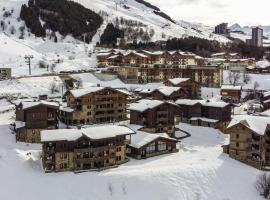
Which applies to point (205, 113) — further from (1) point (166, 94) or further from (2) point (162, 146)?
(2) point (162, 146)

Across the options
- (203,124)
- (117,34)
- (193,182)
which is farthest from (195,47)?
(193,182)

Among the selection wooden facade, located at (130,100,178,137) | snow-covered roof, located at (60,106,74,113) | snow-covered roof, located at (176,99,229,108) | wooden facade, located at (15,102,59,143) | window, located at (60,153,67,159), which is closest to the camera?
window, located at (60,153,67,159)

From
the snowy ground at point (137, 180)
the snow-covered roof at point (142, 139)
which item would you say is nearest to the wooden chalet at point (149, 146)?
the snow-covered roof at point (142, 139)

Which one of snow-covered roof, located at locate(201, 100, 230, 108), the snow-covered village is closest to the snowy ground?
the snow-covered village

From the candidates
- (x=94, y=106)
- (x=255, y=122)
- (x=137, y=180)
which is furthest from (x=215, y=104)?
(x=137, y=180)

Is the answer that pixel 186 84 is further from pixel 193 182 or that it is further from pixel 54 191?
pixel 54 191

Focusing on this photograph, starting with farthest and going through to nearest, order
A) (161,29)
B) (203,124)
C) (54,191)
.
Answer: (161,29), (203,124), (54,191)

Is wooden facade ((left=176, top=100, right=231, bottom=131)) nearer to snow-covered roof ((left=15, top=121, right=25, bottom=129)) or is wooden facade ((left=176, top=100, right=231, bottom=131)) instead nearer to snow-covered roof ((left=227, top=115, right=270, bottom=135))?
snow-covered roof ((left=227, top=115, right=270, bottom=135))

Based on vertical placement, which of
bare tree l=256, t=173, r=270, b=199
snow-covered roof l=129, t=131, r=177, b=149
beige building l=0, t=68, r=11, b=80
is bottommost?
bare tree l=256, t=173, r=270, b=199

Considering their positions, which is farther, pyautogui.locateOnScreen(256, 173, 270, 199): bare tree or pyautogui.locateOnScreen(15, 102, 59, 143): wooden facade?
pyautogui.locateOnScreen(15, 102, 59, 143): wooden facade
